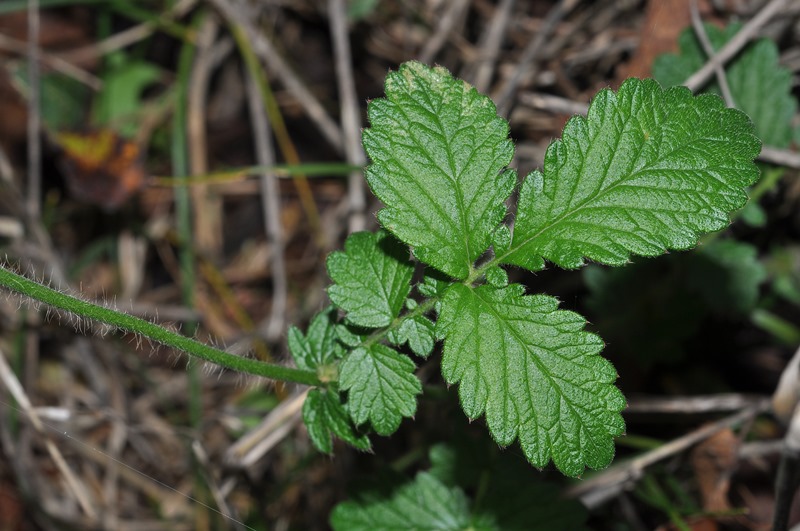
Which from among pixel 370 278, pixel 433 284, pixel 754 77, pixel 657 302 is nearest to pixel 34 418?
pixel 370 278

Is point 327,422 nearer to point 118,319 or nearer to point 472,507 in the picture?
point 118,319

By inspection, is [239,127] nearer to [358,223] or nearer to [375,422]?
[358,223]

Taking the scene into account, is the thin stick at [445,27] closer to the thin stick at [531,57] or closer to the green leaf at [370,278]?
the thin stick at [531,57]

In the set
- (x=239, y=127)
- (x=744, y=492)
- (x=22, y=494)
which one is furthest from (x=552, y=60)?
(x=22, y=494)

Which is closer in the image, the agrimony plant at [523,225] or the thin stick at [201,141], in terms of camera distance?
the agrimony plant at [523,225]

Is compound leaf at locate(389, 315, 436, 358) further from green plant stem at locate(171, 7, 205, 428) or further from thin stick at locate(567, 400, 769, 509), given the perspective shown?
green plant stem at locate(171, 7, 205, 428)

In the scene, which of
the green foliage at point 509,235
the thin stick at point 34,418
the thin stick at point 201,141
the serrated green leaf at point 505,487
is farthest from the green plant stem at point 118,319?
the thin stick at point 201,141
